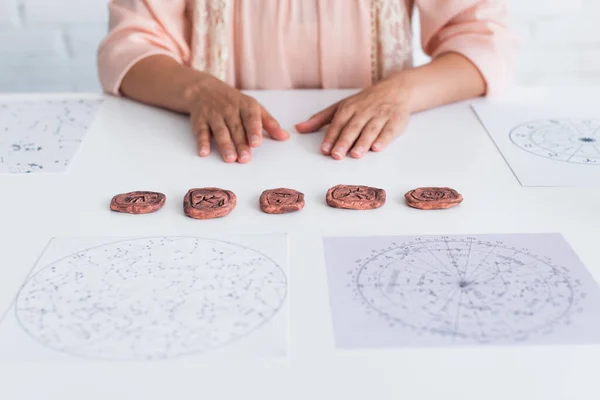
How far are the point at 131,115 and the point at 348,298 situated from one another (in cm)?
55

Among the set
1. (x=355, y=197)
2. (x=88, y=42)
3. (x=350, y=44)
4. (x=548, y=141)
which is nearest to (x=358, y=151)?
(x=355, y=197)

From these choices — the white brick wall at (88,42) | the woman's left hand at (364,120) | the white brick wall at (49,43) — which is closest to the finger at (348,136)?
the woman's left hand at (364,120)

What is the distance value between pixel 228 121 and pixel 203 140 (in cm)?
5

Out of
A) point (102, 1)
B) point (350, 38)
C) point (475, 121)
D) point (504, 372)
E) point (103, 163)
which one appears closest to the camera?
point (504, 372)

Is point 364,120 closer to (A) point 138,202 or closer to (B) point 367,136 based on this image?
(B) point 367,136

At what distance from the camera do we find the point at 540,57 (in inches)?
80.6

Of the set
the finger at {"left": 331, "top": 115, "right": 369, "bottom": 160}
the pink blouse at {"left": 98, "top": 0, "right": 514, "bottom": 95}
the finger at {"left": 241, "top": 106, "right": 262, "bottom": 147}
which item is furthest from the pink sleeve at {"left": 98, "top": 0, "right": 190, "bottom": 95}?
the finger at {"left": 331, "top": 115, "right": 369, "bottom": 160}

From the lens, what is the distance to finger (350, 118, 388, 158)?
3.05ft

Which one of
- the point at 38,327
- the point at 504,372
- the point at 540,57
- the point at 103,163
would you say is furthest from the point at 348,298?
the point at 540,57

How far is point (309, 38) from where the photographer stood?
1.22 meters

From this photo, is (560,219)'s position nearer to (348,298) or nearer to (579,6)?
(348,298)

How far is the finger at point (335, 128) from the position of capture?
37.0 inches

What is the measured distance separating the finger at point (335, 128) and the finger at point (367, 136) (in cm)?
3

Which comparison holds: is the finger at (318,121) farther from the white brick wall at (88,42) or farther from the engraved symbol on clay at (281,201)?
the white brick wall at (88,42)
